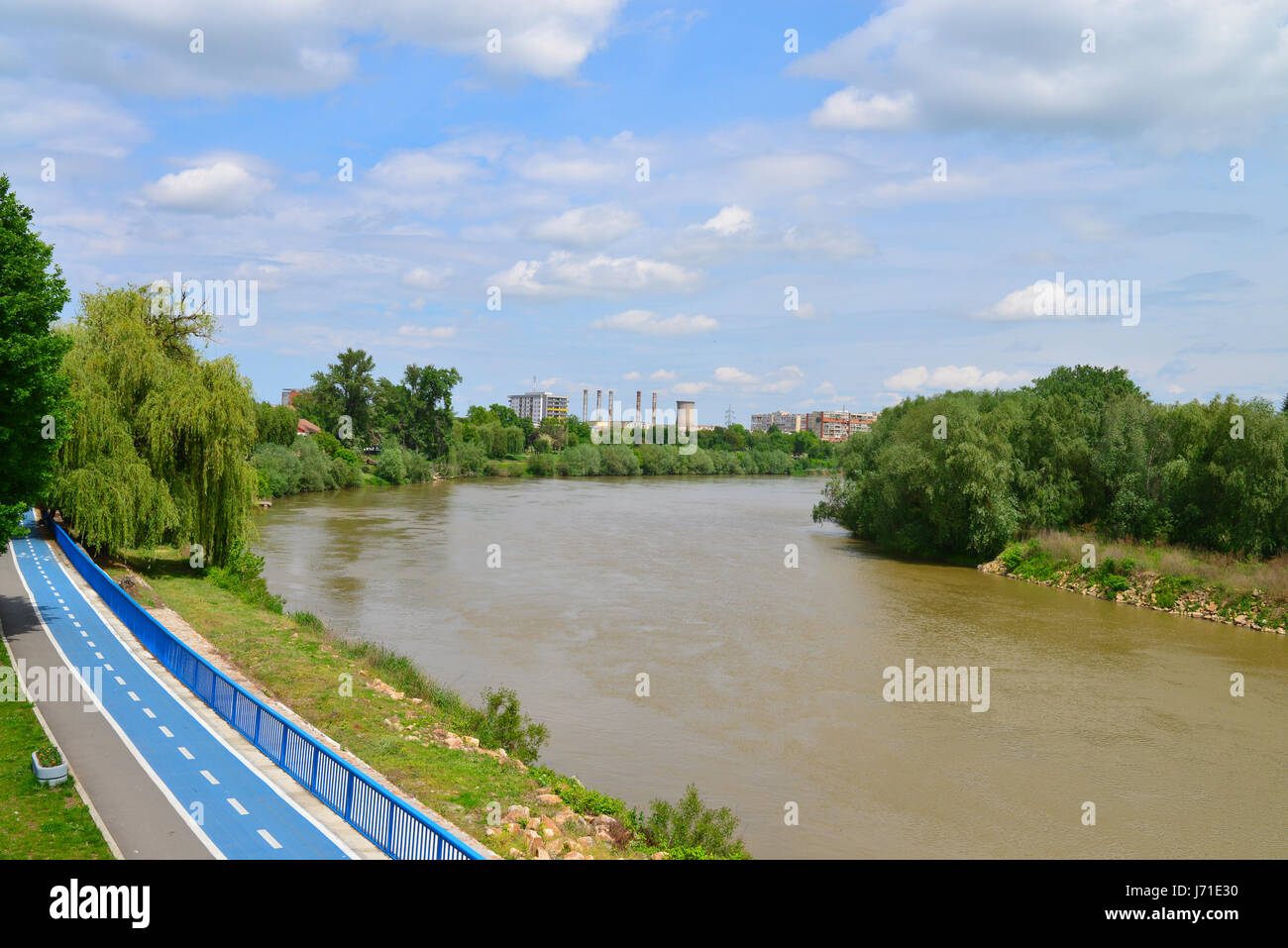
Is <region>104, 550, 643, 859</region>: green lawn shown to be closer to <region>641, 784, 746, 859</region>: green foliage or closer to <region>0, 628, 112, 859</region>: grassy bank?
<region>641, 784, 746, 859</region>: green foliage

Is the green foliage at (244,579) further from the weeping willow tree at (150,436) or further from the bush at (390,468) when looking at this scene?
the bush at (390,468)

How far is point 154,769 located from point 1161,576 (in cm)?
3567

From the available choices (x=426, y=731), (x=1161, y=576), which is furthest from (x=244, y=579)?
(x=1161, y=576)

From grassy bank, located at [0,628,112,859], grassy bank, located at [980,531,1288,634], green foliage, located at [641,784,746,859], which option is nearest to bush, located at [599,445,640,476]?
grassy bank, located at [980,531,1288,634]

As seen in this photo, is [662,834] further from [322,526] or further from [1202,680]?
[322,526]

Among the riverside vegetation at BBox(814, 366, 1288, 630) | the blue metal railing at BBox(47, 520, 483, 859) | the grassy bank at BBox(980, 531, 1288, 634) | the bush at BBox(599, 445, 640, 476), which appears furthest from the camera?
the bush at BBox(599, 445, 640, 476)

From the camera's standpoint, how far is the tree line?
113 ft

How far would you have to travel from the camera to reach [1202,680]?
23.4 metres

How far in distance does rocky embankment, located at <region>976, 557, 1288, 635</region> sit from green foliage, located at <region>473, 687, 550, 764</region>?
2671 centimetres

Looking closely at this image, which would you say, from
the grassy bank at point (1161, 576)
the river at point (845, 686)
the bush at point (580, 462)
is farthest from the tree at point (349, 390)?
the grassy bank at point (1161, 576)

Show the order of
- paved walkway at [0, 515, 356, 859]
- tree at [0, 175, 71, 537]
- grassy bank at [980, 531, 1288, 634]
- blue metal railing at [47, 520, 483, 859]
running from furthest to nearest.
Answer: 1. grassy bank at [980, 531, 1288, 634]
2. tree at [0, 175, 71, 537]
3. paved walkway at [0, 515, 356, 859]
4. blue metal railing at [47, 520, 483, 859]

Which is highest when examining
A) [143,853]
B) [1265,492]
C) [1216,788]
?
[1265,492]
